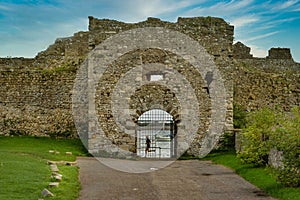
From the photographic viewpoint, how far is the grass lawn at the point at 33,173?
10.6m

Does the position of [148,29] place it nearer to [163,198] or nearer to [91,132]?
[91,132]

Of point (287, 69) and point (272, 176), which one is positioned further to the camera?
point (287, 69)

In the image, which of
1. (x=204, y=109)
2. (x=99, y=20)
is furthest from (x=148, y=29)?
(x=204, y=109)

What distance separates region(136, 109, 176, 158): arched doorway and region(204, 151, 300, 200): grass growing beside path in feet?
11.4

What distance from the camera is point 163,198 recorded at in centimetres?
1109

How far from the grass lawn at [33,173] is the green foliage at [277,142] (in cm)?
541

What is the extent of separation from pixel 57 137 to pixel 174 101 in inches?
274

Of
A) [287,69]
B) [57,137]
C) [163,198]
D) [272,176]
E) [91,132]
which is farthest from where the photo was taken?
[287,69]

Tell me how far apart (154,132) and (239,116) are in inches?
222

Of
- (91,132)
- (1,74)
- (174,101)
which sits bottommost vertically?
(91,132)

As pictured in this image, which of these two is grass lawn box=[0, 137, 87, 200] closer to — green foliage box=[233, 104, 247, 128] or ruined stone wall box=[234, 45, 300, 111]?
green foliage box=[233, 104, 247, 128]

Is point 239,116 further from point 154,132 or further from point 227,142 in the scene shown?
point 154,132

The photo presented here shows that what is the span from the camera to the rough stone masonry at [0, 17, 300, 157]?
2150 cm

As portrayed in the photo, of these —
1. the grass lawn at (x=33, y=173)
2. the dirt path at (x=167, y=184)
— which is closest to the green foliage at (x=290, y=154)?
the dirt path at (x=167, y=184)
